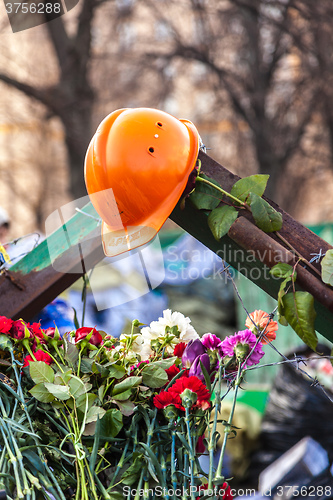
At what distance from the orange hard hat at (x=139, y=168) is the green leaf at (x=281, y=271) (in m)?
0.28

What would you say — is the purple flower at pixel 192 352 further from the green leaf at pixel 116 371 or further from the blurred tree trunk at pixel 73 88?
the blurred tree trunk at pixel 73 88

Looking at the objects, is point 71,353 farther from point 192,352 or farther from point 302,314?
point 302,314

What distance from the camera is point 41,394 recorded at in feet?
3.06

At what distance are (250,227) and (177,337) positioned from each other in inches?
11.4

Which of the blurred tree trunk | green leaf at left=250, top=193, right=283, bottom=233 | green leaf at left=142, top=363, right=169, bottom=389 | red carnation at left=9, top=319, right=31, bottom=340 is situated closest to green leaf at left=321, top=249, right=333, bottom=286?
green leaf at left=250, top=193, right=283, bottom=233

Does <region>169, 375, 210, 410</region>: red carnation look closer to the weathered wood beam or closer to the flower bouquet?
the flower bouquet

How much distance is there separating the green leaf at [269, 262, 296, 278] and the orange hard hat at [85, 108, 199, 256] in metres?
0.28

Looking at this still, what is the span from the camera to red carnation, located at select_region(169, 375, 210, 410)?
929mm

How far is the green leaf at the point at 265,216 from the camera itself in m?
1.12

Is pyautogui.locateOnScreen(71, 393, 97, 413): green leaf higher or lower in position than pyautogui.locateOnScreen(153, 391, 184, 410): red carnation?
higher

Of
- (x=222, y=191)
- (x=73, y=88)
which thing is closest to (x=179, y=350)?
(x=222, y=191)

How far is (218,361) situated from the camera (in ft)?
3.35

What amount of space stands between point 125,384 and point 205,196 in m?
0.46

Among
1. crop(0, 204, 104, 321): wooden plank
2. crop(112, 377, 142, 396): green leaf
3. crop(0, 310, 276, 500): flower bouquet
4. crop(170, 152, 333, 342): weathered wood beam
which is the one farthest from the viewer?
crop(0, 204, 104, 321): wooden plank
